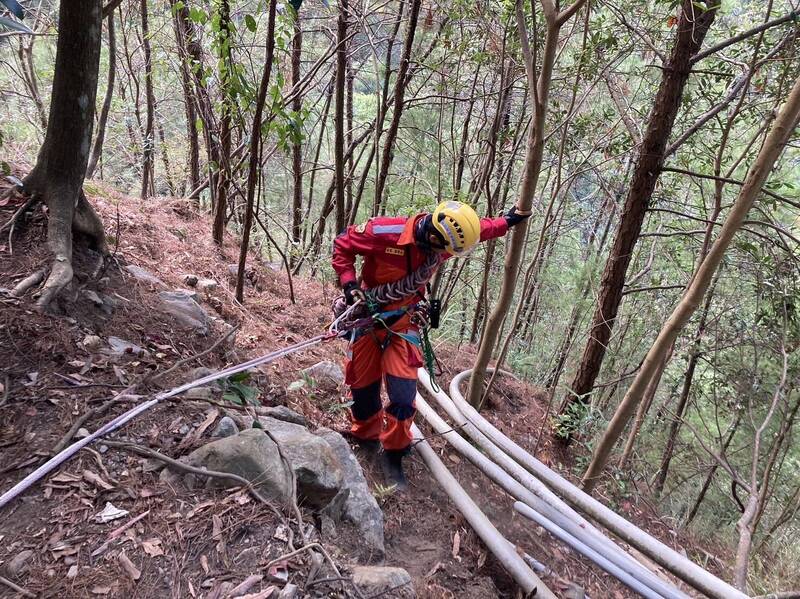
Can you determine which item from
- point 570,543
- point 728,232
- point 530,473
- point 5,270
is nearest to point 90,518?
point 5,270

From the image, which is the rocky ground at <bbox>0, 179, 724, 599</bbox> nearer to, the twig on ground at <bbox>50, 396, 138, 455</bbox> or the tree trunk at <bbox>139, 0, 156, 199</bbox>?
the twig on ground at <bbox>50, 396, 138, 455</bbox>

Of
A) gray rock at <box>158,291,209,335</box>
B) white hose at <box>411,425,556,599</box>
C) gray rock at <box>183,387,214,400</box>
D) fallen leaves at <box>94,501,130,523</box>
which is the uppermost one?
gray rock at <box>158,291,209,335</box>

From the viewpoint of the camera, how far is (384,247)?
363 cm

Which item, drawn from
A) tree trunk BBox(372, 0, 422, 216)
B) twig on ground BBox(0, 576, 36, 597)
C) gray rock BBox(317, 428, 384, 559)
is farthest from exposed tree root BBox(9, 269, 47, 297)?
tree trunk BBox(372, 0, 422, 216)

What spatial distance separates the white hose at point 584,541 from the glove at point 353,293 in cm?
167

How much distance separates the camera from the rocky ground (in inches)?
75.0

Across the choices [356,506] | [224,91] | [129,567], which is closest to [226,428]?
[129,567]

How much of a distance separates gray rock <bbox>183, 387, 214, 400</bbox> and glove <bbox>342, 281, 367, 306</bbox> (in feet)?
4.05

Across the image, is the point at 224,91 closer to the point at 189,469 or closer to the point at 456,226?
the point at 456,226

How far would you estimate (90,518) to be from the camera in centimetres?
198

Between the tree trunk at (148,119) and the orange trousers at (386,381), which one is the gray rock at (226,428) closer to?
the orange trousers at (386,381)

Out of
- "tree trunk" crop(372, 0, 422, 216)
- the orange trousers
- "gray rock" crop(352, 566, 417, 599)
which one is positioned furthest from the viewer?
"tree trunk" crop(372, 0, 422, 216)

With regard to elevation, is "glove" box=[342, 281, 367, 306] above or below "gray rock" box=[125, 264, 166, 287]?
above

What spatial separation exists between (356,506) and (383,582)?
693 millimetres
